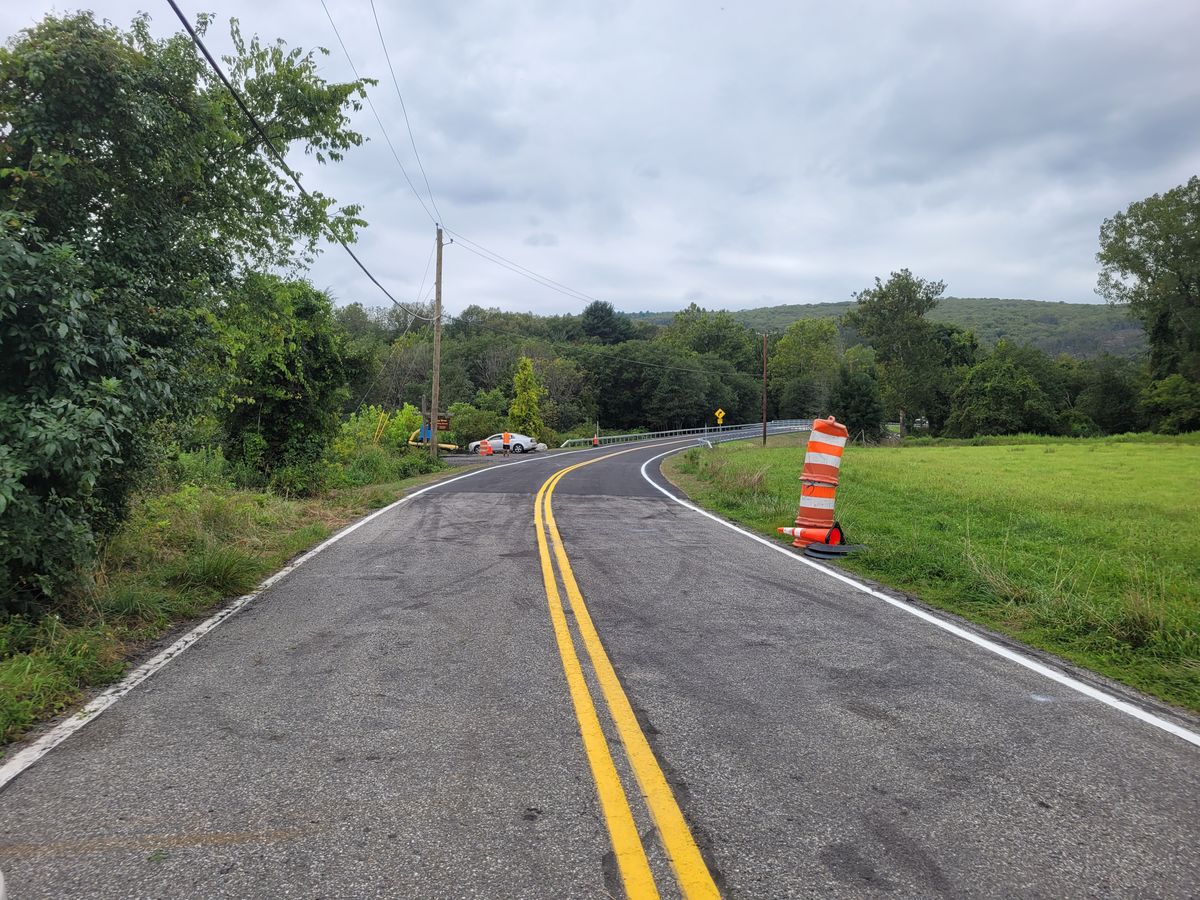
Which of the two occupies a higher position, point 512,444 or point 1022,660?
point 1022,660

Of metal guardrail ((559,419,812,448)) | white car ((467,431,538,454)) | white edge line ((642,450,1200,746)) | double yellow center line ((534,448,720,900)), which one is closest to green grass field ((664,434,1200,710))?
white edge line ((642,450,1200,746))

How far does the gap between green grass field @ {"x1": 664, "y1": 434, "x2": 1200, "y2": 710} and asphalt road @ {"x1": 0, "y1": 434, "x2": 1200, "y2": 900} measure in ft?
3.54

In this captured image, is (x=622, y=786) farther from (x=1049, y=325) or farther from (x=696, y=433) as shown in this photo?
(x=1049, y=325)

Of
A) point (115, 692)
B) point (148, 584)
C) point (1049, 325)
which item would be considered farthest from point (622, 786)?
point (1049, 325)

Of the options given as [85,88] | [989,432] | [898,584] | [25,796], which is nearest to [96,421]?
Result: [25,796]

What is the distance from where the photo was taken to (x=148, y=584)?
6.48 m

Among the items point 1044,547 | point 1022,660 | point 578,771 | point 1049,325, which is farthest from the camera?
point 1049,325

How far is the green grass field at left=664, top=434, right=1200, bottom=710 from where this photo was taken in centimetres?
557

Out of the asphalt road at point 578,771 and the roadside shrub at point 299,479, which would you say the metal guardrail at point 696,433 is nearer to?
the roadside shrub at point 299,479

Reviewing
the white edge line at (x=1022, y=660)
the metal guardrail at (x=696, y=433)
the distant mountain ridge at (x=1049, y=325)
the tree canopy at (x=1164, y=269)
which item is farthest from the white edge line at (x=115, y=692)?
the distant mountain ridge at (x=1049, y=325)

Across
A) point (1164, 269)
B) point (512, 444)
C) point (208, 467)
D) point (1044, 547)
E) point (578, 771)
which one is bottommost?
point (512, 444)

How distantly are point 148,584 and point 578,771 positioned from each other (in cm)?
500

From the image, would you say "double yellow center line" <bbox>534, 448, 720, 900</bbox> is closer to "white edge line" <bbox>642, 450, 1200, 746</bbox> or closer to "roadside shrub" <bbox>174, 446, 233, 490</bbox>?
"white edge line" <bbox>642, 450, 1200, 746</bbox>

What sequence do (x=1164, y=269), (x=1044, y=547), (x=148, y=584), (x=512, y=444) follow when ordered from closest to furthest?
(x=148, y=584), (x=1044, y=547), (x=512, y=444), (x=1164, y=269)
